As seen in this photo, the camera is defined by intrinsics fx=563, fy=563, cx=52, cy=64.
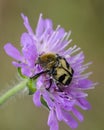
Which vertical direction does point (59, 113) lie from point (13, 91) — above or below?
below

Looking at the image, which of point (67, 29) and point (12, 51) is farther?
point (67, 29)

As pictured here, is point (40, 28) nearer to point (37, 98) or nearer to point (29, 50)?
point (29, 50)

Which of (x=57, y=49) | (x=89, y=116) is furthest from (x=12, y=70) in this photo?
(x=57, y=49)

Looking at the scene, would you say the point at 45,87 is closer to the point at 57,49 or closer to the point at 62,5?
the point at 57,49

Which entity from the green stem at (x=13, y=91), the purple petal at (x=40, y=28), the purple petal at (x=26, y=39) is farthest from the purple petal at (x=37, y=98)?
the purple petal at (x=40, y=28)

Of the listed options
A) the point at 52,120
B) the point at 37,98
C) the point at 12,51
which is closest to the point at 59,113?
the point at 52,120

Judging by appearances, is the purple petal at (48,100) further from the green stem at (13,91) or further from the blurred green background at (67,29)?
the blurred green background at (67,29)
